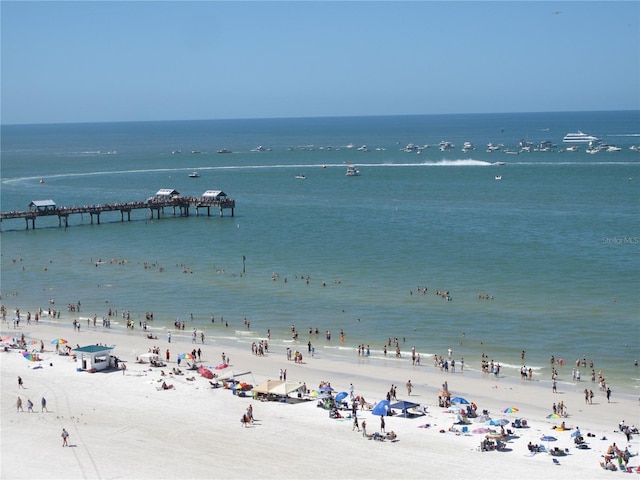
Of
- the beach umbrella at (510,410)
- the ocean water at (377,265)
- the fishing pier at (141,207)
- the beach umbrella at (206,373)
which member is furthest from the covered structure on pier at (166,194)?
the beach umbrella at (510,410)

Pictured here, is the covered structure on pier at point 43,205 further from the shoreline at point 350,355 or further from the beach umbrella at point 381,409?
the beach umbrella at point 381,409

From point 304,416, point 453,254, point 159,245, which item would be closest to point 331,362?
point 304,416

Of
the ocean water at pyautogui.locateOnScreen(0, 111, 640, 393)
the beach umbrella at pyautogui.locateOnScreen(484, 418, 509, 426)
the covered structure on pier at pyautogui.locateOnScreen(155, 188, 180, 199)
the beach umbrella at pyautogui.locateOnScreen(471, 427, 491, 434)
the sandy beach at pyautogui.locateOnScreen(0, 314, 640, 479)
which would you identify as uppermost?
the covered structure on pier at pyautogui.locateOnScreen(155, 188, 180, 199)

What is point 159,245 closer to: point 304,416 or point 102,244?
point 102,244

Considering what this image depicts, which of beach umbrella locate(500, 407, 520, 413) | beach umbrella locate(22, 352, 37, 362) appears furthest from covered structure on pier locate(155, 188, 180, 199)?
beach umbrella locate(500, 407, 520, 413)

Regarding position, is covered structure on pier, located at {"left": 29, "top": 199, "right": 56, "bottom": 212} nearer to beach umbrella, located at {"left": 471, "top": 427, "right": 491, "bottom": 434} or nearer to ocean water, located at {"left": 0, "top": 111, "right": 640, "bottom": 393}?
ocean water, located at {"left": 0, "top": 111, "right": 640, "bottom": 393}

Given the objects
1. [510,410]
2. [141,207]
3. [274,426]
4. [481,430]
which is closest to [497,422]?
[481,430]
